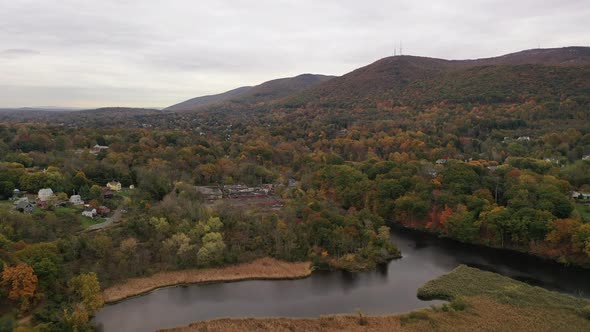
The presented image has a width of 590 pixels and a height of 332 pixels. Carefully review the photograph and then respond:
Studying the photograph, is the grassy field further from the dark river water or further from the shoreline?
the shoreline

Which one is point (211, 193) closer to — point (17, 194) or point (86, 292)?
point (17, 194)

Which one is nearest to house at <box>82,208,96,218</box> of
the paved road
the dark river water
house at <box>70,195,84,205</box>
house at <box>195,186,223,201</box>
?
the paved road

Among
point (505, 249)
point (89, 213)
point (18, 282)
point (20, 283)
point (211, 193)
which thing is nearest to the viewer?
point (18, 282)

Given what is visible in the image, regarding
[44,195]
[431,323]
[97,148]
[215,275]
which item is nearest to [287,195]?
[215,275]

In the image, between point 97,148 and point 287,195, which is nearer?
point 287,195

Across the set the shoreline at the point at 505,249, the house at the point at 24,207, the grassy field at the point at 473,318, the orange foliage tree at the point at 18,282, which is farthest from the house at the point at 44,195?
the shoreline at the point at 505,249

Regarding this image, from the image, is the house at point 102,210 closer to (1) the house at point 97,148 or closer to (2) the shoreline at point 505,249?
Result: (1) the house at point 97,148
